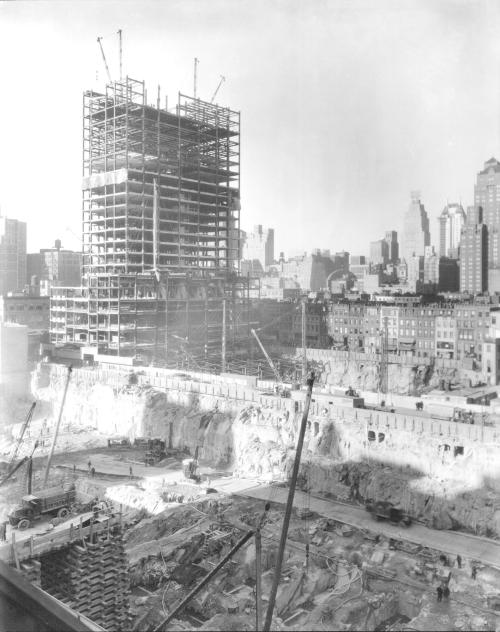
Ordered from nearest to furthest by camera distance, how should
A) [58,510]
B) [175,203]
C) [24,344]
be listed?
1. [58,510]
2. [24,344]
3. [175,203]

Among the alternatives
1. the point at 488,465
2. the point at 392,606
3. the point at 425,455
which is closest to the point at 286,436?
the point at 425,455

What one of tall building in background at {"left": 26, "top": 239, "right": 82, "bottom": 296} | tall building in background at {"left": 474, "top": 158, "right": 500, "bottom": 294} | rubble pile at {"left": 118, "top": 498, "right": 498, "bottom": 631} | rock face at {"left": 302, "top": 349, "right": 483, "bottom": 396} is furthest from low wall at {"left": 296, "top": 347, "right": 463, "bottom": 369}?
rubble pile at {"left": 118, "top": 498, "right": 498, "bottom": 631}

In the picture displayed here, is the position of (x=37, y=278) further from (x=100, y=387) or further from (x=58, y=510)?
(x=58, y=510)

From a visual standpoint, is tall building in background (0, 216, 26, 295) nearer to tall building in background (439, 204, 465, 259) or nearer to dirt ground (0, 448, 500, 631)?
dirt ground (0, 448, 500, 631)

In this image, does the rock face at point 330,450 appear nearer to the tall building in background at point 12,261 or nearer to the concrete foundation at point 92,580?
the tall building in background at point 12,261

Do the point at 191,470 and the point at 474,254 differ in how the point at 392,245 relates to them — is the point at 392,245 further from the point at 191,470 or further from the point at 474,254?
the point at 191,470
